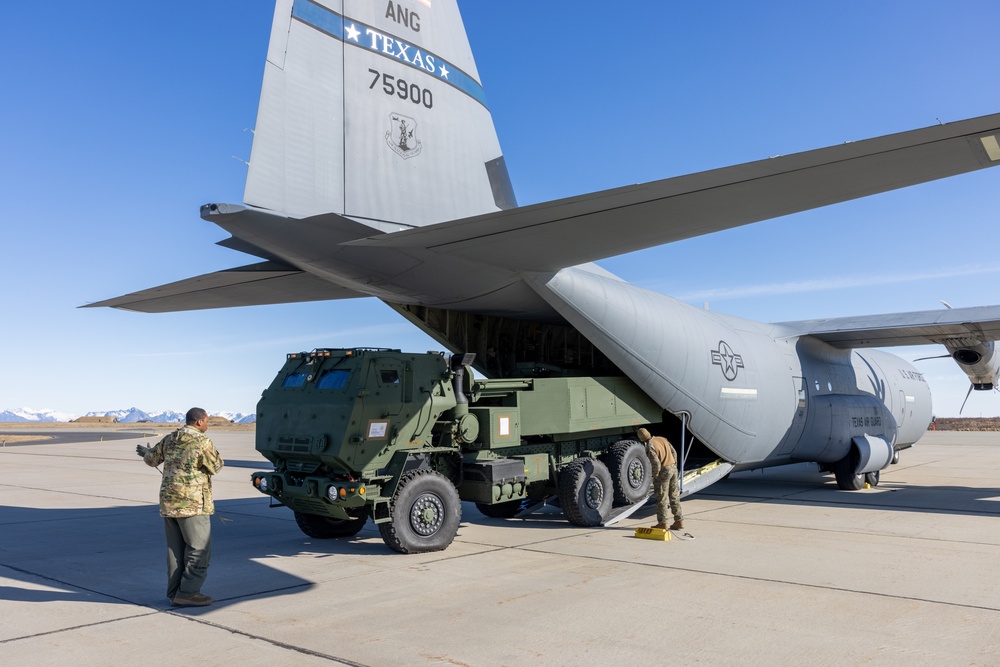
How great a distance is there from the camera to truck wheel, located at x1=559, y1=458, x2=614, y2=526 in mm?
10562

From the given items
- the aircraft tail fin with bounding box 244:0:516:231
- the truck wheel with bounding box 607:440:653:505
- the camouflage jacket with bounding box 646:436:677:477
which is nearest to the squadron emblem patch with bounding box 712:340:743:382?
the truck wheel with bounding box 607:440:653:505

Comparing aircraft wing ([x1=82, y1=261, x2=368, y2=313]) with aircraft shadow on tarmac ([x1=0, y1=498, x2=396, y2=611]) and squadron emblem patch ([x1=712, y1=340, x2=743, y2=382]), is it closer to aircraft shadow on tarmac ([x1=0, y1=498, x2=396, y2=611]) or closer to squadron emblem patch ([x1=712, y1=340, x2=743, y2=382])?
aircraft shadow on tarmac ([x1=0, y1=498, x2=396, y2=611])

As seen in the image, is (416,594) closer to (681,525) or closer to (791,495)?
(681,525)

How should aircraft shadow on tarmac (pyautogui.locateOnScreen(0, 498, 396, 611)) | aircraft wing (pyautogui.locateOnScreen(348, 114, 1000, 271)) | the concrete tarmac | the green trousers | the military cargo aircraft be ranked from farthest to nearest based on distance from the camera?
the military cargo aircraft < aircraft shadow on tarmac (pyautogui.locateOnScreen(0, 498, 396, 611)) < aircraft wing (pyautogui.locateOnScreen(348, 114, 1000, 271)) < the green trousers < the concrete tarmac

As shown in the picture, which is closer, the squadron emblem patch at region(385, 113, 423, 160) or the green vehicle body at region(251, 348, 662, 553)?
the green vehicle body at region(251, 348, 662, 553)

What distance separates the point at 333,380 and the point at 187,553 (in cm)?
301

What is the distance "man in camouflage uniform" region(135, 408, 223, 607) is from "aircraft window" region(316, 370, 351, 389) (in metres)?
2.38


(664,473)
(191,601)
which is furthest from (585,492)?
(191,601)

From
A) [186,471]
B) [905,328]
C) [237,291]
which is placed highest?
[237,291]

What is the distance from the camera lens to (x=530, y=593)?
22.0ft

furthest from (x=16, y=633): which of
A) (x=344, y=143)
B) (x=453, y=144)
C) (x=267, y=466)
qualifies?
(x=267, y=466)

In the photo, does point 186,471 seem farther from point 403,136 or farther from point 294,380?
point 403,136

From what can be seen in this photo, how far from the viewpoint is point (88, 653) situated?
5.08m

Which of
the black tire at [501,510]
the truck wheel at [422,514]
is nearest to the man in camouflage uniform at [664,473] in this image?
the black tire at [501,510]
